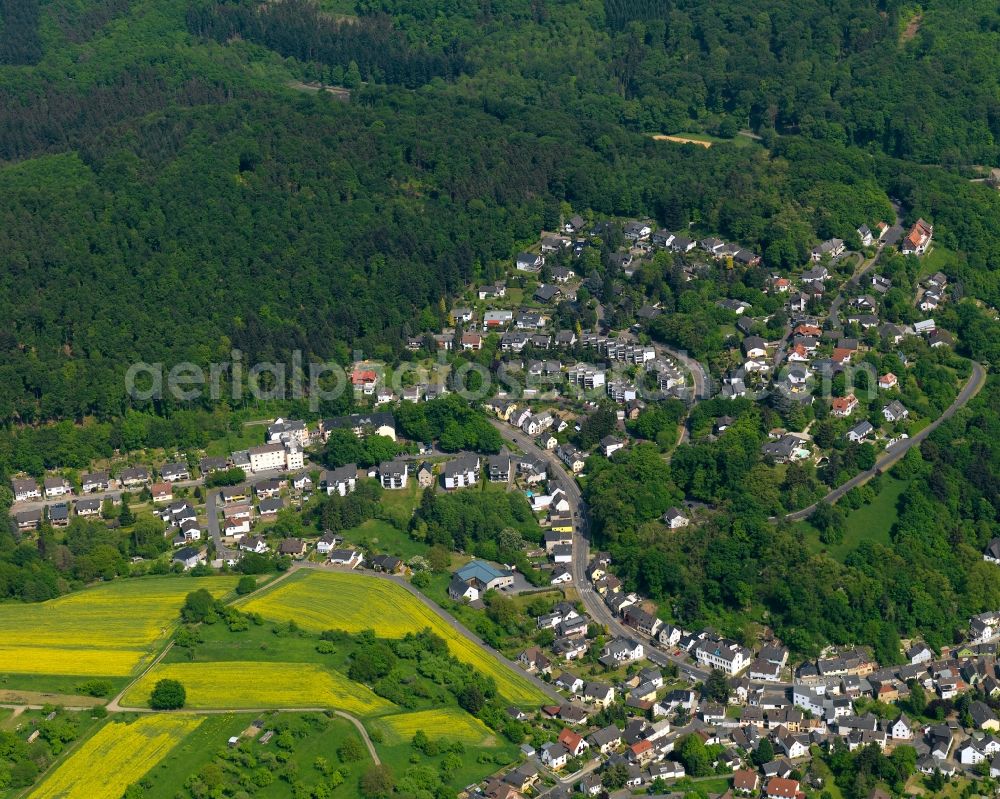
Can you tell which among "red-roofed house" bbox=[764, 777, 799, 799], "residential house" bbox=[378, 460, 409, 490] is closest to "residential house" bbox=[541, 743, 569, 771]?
"red-roofed house" bbox=[764, 777, 799, 799]

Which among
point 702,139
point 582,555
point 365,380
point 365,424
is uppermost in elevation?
point 702,139

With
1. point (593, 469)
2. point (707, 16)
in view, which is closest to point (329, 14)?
point (707, 16)

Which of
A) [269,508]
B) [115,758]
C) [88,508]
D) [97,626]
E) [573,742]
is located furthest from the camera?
[88,508]

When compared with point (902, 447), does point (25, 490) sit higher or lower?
lower

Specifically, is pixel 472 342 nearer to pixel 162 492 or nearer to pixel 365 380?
pixel 365 380

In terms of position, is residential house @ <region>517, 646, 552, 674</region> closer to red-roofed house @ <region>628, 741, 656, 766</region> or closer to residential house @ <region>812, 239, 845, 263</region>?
red-roofed house @ <region>628, 741, 656, 766</region>

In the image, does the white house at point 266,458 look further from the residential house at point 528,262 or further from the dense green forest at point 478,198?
the residential house at point 528,262

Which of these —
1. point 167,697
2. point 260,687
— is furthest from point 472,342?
point 167,697
